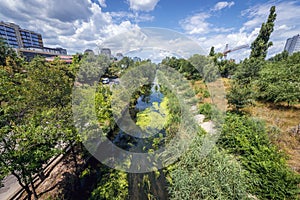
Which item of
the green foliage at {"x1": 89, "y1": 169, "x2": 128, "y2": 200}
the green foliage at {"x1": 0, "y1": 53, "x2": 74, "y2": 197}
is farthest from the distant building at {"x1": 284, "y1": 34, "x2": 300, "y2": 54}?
the green foliage at {"x1": 0, "y1": 53, "x2": 74, "y2": 197}

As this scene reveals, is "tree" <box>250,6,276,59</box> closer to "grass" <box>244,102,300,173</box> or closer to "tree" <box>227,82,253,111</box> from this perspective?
"grass" <box>244,102,300,173</box>

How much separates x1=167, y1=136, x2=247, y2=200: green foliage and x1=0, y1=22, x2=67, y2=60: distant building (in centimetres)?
4154

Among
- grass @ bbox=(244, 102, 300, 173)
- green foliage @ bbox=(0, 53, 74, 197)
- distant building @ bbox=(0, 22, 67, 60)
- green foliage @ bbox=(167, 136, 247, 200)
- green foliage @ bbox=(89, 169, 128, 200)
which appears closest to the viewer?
green foliage @ bbox=(0, 53, 74, 197)

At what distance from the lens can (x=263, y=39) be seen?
18734 millimetres

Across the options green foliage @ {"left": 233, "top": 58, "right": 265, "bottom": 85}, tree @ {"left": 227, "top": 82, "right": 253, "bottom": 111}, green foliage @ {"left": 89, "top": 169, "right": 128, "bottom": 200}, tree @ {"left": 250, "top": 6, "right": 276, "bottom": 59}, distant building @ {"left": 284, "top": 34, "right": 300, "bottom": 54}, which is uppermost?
distant building @ {"left": 284, "top": 34, "right": 300, "bottom": 54}

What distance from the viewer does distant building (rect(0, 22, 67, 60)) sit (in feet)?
114

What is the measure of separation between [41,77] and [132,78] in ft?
38.0

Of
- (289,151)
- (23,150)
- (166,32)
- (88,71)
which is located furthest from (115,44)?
(88,71)

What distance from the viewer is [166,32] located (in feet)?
27.3

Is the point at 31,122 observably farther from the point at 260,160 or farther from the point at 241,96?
the point at 241,96

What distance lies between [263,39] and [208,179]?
905 inches

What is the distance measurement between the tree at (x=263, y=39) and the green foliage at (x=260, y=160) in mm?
15835

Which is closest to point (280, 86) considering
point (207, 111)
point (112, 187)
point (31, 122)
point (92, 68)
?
point (207, 111)

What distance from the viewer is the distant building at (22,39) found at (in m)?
34.8
